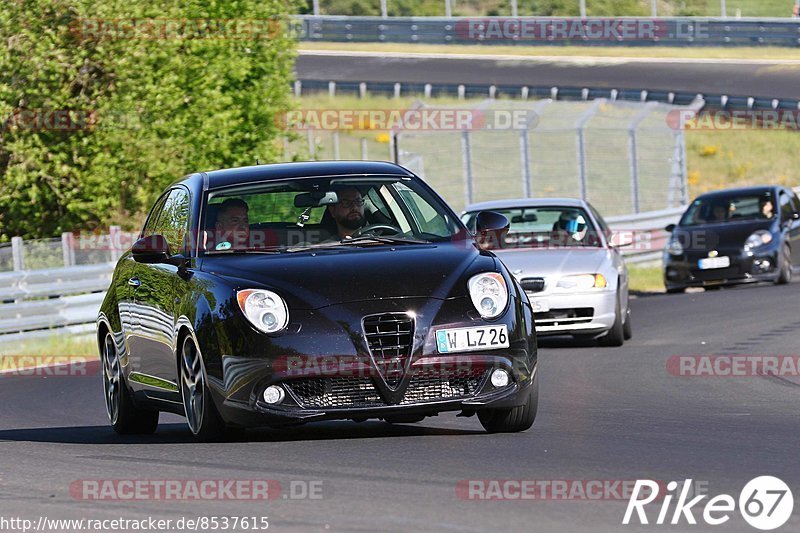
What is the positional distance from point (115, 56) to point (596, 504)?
2062 centimetres

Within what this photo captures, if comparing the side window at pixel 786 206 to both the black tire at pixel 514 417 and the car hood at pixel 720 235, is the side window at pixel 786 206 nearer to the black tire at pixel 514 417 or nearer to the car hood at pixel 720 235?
the car hood at pixel 720 235

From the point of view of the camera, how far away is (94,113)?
86.3 ft

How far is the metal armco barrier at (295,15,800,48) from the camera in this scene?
58.1 m

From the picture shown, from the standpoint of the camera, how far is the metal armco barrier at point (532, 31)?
2287 inches

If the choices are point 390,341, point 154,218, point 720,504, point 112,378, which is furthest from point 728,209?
point 720,504

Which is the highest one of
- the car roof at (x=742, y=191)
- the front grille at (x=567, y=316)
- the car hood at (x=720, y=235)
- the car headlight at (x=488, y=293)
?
the car headlight at (x=488, y=293)

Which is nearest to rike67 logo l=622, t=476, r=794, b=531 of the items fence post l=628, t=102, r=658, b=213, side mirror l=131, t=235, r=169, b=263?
side mirror l=131, t=235, r=169, b=263

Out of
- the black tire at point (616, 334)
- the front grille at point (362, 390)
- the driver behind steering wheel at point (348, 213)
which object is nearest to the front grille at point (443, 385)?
the front grille at point (362, 390)

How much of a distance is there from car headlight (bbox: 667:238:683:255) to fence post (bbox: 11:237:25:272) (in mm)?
9605

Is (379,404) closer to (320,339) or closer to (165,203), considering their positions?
(320,339)

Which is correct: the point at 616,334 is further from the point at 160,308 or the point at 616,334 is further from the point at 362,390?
the point at 362,390

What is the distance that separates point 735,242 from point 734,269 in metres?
0.39

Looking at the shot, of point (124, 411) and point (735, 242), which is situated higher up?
point (124, 411)

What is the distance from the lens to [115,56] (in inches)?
1038
